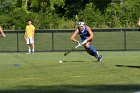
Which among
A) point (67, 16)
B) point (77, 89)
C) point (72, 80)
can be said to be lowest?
point (67, 16)

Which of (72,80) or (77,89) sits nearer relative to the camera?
(77,89)

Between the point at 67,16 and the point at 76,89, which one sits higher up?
the point at 76,89

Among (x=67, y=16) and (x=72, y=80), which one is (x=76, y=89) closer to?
(x=72, y=80)

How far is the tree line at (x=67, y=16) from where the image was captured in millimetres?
45938

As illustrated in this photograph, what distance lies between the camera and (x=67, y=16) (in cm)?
6369

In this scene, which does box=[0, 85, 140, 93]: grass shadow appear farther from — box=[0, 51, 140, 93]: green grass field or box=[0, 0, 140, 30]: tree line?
box=[0, 0, 140, 30]: tree line

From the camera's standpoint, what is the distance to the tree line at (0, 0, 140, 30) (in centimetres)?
4594

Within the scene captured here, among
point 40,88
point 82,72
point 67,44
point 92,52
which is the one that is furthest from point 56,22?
point 40,88

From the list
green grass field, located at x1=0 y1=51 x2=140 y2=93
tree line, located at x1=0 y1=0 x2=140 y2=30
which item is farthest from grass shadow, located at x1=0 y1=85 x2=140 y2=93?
tree line, located at x1=0 y1=0 x2=140 y2=30

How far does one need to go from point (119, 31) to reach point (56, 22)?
11105 mm

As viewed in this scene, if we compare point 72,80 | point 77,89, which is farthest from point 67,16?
point 77,89

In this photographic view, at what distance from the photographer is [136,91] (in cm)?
1180

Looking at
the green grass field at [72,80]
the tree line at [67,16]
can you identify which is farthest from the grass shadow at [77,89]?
the tree line at [67,16]

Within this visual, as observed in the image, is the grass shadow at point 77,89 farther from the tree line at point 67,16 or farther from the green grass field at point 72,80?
the tree line at point 67,16
